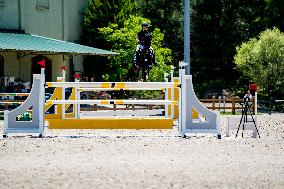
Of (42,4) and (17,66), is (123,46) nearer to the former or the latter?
(42,4)

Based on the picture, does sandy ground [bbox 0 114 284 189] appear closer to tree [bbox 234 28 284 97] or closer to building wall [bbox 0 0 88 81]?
building wall [bbox 0 0 88 81]

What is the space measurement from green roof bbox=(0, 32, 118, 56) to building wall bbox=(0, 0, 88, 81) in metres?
1.32

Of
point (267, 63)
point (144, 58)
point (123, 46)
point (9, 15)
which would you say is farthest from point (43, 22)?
point (144, 58)

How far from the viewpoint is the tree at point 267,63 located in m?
38.2

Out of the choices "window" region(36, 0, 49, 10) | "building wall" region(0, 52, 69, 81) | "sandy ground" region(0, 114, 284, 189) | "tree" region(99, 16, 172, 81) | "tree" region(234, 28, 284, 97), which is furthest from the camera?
"tree" region(99, 16, 172, 81)

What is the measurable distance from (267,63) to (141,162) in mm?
29655

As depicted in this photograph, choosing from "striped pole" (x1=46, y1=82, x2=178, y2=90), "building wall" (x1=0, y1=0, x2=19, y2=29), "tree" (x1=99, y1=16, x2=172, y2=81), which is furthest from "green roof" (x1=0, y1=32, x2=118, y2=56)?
"striped pole" (x1=46, y1=82, x2=178, y2=90)

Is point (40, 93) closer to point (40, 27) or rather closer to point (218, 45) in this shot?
point (40, 27)

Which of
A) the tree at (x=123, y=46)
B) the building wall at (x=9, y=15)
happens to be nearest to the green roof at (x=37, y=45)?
the building wall at (x=9, y=15)

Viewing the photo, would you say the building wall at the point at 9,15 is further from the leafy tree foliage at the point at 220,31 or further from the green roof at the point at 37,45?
the leafy tree foliage at the point at 220,31

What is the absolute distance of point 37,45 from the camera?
3406cm

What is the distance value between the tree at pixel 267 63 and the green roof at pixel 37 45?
925cm

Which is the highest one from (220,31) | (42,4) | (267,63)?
(42,4)

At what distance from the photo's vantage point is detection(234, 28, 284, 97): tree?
38.2m
